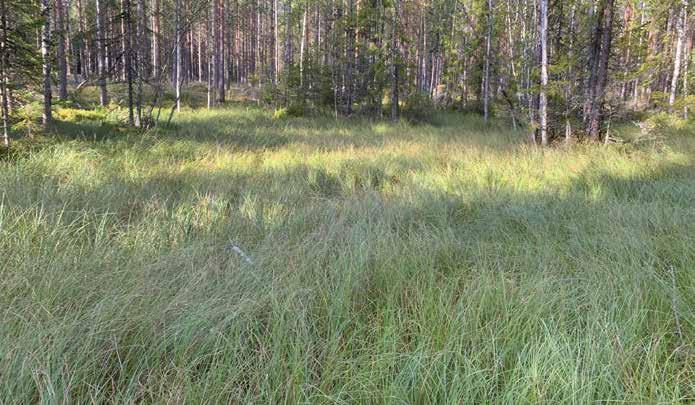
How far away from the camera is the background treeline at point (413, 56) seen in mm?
8703

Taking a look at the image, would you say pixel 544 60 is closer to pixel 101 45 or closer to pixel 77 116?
pixel 101 45

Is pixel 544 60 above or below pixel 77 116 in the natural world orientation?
above

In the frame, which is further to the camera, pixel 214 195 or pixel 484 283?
pixel 214 195

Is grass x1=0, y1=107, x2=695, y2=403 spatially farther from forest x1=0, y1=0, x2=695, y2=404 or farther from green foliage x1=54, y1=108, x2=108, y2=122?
green foliage x1=54, y1=108, x2=108, y2=122

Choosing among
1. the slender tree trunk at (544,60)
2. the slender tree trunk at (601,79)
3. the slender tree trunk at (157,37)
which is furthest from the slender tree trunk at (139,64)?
the slender tree trunk at (601,79)

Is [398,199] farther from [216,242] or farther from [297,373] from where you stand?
[297,373]

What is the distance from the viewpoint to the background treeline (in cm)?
870

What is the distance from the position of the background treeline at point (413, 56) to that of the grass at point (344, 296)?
4.75 metres

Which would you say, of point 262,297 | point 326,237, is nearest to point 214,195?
point 326,237

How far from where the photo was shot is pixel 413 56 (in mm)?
32031

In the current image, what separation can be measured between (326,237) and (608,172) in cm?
520

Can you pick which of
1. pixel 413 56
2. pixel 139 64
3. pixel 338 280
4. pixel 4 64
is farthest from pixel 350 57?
pixel 338 280

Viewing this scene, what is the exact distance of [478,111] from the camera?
21984mm

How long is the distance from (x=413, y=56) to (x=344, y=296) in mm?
32944
